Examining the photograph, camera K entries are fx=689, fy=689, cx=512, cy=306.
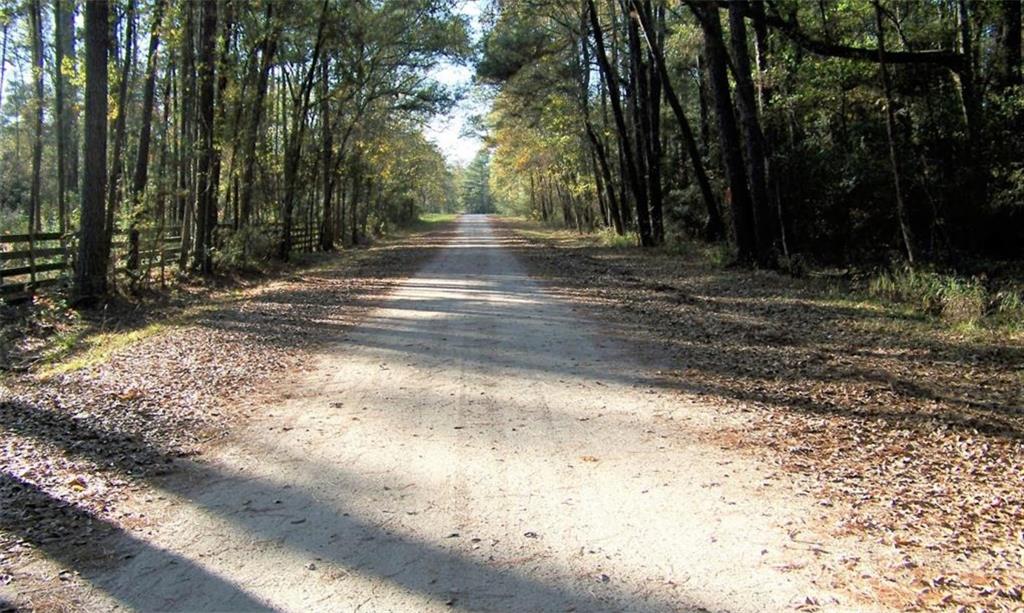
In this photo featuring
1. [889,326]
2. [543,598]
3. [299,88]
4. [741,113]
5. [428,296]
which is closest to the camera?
[543,598]

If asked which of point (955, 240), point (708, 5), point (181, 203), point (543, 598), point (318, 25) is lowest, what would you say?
point (543, 598)

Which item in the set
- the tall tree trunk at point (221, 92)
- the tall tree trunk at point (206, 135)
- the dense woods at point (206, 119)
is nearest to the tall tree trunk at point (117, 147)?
the dense woods at point (206, 119)

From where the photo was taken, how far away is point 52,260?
1291 centimetres

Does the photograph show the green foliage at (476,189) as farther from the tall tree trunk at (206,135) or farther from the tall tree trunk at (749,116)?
the tall tree trunk at (749,116)

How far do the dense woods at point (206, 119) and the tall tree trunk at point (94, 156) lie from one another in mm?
23

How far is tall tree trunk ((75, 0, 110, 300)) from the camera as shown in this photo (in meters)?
11.6

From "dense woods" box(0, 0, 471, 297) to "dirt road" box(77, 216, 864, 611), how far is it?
29.2 ft

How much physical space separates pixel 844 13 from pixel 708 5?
14.2ft

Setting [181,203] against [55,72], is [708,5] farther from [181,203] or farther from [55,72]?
[55,72]

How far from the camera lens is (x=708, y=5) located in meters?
14.1

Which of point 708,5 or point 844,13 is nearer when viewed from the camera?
point 708,5

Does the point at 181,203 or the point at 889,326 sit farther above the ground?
the point at 181,203

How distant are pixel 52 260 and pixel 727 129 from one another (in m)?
13.5

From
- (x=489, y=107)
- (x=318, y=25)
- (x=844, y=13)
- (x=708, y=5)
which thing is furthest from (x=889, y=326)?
(x=489, y=107)
